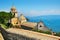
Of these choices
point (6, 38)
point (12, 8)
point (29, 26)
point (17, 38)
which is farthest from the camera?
point (12, 8)

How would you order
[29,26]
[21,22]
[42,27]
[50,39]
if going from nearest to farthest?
[50,39] → [42,27] → [29,26] → [21,22]

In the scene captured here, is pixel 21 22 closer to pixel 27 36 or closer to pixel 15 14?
pixel 15 14

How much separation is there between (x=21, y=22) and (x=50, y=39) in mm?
34198

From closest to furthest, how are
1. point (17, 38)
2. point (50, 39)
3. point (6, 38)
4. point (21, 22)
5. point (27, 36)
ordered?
1. point (50, 39)
2. point (27, 36)
3. point (17, 38)
4. point (6, 38)
5. point (21, 22)

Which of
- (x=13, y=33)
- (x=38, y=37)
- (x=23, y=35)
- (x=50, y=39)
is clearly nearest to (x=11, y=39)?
(x=13, y=33)

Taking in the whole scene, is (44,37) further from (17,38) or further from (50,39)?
(17,38)

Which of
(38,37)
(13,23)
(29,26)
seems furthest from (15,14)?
(38,37)

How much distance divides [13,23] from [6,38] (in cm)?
2981

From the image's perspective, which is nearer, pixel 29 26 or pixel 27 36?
pixel 27 36

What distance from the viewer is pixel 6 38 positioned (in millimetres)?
15547

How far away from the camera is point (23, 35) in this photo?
13.1 meters

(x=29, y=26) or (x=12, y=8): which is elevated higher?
(x=12, y=8)

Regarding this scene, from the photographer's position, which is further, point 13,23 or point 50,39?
point 13,23

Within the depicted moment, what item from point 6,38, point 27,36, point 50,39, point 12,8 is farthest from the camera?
point 12,8
